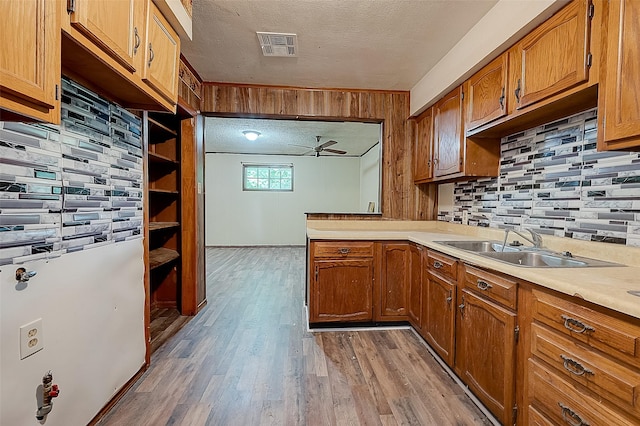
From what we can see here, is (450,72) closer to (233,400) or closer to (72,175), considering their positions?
(72,175)

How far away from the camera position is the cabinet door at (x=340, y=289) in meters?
2.59

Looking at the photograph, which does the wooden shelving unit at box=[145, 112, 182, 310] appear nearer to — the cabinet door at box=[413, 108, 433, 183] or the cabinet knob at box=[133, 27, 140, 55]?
the cabinet knob at box=[133, 27, 140, 55]

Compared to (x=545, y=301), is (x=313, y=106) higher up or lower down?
higher up

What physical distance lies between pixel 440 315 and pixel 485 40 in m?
1.88

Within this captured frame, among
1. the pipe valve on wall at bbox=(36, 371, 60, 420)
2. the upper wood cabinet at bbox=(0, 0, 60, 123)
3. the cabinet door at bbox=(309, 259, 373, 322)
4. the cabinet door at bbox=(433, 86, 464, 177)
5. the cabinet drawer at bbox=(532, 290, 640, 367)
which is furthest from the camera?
the cabinet door at bbox=(309, 259, 373, 322)

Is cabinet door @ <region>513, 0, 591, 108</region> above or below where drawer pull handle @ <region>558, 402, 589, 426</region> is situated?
above

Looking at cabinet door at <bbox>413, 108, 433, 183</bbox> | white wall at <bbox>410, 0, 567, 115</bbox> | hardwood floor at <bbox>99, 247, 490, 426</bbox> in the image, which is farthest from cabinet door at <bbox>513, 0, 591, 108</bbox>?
hardwood floor at <bbox>99, 247, 490, 426</bbox>

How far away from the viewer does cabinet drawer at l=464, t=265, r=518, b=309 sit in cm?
137

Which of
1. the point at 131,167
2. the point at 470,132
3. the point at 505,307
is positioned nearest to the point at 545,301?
the point at 505,307

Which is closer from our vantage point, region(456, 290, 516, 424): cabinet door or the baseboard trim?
region(456, 290, 516, 424): cabinet door

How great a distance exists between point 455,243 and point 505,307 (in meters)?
0.79

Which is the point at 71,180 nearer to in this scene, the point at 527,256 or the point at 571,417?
the point at 571,417

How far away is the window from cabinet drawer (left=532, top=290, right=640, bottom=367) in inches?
263

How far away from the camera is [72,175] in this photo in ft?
4.35
